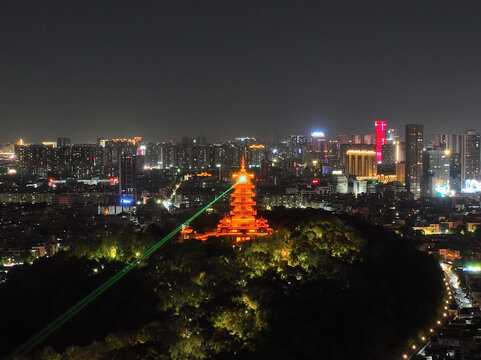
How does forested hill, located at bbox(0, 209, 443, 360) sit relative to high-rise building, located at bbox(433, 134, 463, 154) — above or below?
below

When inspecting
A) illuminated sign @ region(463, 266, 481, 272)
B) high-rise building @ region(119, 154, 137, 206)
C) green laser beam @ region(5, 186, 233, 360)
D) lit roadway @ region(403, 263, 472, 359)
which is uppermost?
high-rise building @ region(119, 154, 137, 206)

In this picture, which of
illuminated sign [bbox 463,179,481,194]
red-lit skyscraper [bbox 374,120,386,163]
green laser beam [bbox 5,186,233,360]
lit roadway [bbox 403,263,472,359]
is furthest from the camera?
red-lit skyscraper [bbox 374,120,386,163]

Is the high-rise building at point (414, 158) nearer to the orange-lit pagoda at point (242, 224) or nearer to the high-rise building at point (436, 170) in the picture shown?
the high-rise building at point (436, 170)

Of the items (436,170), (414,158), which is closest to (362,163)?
(414,158)

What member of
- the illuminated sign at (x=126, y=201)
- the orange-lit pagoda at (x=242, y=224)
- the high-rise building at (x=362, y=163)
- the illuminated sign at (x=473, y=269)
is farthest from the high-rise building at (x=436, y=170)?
the orange-lit pagoda at (x=242, y=224)

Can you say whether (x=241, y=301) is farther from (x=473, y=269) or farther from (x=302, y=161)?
(x=302, y=161)

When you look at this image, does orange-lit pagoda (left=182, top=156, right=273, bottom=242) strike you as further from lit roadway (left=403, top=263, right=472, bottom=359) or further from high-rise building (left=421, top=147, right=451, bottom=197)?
high-rise building (left=421, top=147, right=451, bottom=197)

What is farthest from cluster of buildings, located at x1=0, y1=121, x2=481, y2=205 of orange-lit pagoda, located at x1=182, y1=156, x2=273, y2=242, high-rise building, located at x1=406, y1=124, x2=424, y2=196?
orange-lit pagoda, located at x1=182, y1=156, x2=273, y2=242

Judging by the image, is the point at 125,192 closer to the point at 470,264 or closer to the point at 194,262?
the point at 470,264
